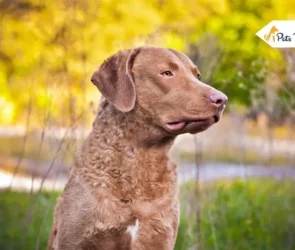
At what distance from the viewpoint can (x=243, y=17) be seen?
14680 millimetres

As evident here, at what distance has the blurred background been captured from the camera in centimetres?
567

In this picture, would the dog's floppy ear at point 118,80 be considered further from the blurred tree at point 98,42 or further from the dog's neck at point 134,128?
the blurred tree at point 98,42

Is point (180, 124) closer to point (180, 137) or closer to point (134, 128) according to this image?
point (134, 128)

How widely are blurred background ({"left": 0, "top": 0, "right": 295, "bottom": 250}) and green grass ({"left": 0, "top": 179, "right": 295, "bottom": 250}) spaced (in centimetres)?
1

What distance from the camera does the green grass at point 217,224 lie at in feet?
18.7

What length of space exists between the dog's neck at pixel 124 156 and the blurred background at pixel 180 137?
59 cm

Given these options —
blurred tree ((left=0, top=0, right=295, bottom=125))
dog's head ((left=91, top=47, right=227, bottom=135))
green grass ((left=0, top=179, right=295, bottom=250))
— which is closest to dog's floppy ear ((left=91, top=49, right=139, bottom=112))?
dog's head ((left=91, top=47, right=227, bottom=135))

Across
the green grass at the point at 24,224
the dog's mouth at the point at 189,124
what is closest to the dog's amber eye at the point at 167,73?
the dog's mouth at the point at 189,124

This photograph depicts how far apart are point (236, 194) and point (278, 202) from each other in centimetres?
131

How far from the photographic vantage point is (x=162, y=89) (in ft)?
12.6

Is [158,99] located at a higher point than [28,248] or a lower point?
higher

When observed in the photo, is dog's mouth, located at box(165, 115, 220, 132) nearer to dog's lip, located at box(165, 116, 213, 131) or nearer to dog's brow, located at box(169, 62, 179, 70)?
dog's lip, located at box(165, 116, 213, 131)

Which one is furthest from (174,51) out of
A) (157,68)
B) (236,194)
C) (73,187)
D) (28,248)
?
(236,194)

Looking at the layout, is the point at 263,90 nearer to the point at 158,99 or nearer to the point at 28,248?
the point at 28,248
